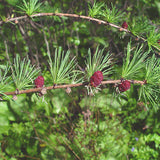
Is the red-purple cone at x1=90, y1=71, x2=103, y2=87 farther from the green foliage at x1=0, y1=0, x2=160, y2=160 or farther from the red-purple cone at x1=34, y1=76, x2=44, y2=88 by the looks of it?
the green foliage at x1=0, y1=0, x2=160, y2=160

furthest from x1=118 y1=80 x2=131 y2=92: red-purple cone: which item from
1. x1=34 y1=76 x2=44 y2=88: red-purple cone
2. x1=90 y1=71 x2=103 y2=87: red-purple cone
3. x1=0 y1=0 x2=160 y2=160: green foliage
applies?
x1=0 y1=0 x2=160 y2=160: green foliage

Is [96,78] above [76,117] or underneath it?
above

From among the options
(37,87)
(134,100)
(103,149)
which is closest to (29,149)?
(103,149)

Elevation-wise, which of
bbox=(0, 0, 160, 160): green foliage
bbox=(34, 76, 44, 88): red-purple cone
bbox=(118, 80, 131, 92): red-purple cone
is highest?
bbox=(118, 80, 131, 92): red-purple cone

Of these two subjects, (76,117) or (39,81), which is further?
(76,117)

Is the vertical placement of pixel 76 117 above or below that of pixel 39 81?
below

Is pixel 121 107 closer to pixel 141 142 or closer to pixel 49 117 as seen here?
pixel 141 142

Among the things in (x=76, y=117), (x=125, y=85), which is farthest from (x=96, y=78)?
(x=76, y=117)

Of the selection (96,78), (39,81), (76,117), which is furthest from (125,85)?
(76,117)

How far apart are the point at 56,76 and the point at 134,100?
1.15 m

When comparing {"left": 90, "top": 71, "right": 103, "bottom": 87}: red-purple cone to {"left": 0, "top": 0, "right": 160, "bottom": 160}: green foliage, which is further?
{"left": 0, "top": 0, "right": 160, "bottom": 160}: green foliage

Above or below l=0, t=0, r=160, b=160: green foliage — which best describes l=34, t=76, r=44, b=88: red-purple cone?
above

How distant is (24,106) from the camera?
1.40 meters

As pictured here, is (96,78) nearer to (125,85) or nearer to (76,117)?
(125,85)
